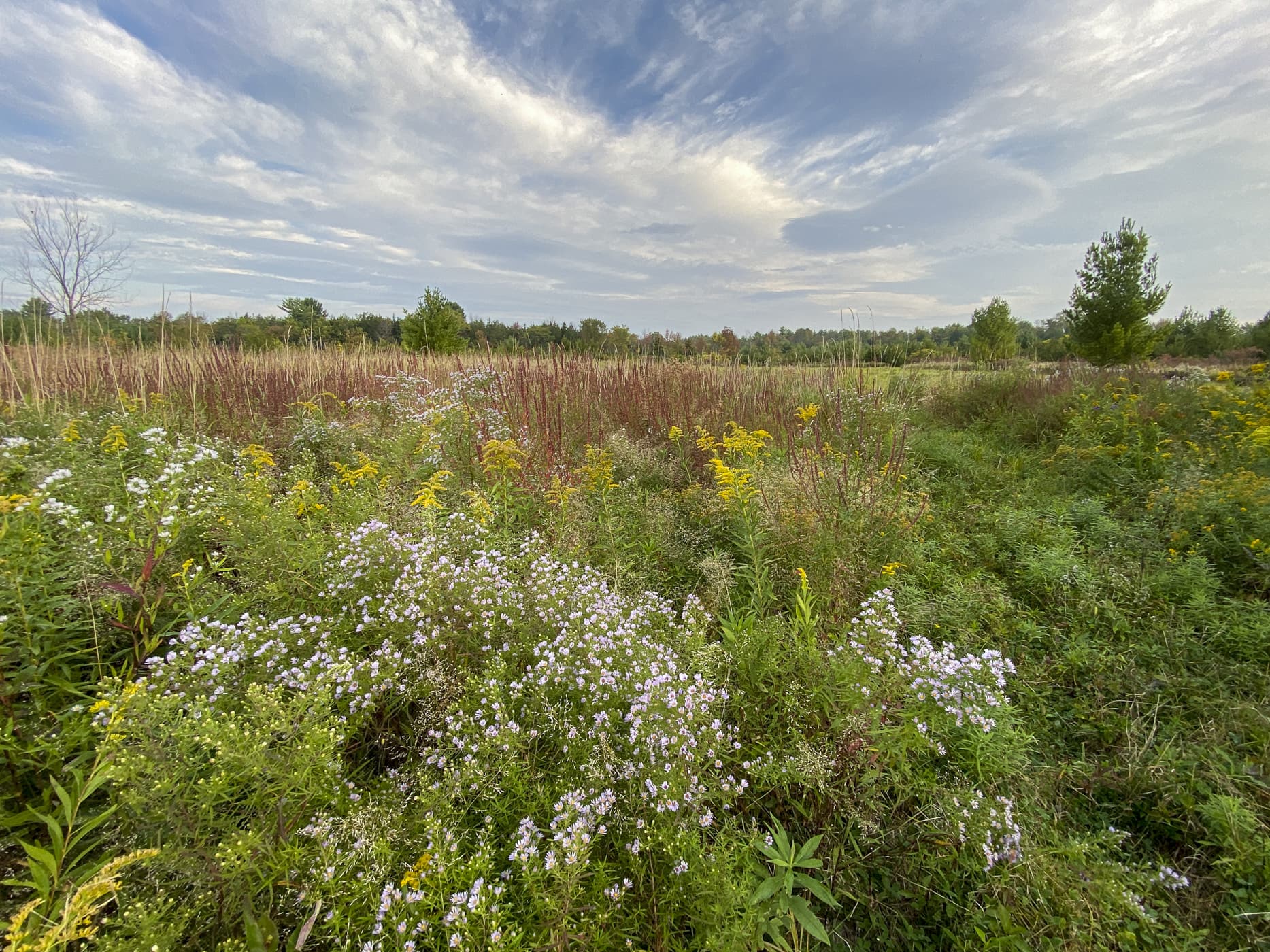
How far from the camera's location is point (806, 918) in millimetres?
1206

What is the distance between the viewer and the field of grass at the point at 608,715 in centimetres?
117

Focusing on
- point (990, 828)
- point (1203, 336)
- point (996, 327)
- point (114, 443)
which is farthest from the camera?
point (1203, 336)

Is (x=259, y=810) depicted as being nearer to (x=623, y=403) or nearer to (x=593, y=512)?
(x=593, y=512)

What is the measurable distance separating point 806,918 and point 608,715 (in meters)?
0.75

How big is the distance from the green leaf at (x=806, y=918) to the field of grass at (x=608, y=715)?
0.01 metres

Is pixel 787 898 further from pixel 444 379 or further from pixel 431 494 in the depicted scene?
pixel 444 379

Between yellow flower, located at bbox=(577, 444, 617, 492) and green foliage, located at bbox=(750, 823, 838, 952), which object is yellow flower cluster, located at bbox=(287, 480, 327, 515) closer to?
yellow flower, located at bbox=(577, 444, 617, 492)

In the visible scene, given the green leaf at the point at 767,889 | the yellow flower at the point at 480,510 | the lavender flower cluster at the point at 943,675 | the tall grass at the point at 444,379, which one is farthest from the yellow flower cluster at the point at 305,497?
the lavender flower cluster at the point at 943,675

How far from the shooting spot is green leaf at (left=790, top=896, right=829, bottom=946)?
1189 millimetres

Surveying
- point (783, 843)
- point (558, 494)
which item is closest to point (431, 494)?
point (558, 494)

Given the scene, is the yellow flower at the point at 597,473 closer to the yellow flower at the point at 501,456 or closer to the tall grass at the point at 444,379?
the tall grass at the point at 444,379

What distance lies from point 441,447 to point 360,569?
203 centimetres

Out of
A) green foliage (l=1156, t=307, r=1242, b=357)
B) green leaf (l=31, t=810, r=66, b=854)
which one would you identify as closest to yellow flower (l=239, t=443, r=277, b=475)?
green leaf (l=31, t=810, r=66, b=854)

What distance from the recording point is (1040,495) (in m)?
4.43
